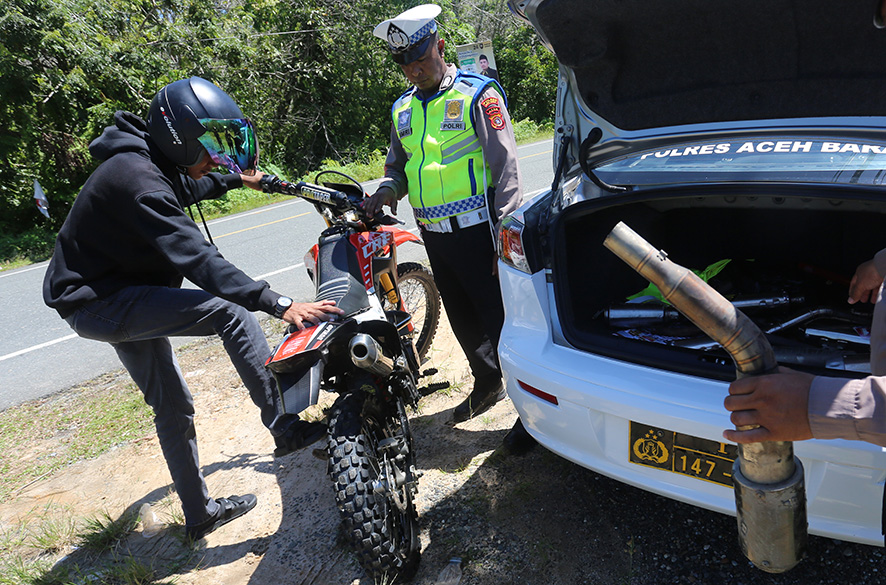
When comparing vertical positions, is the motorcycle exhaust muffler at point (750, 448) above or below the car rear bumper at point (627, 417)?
above

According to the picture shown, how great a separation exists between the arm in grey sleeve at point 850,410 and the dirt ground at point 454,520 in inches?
45.3

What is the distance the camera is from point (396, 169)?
347 cm

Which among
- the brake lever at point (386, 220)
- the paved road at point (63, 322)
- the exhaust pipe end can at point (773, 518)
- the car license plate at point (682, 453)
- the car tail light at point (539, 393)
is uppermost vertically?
the brake lever at point (386, 220)

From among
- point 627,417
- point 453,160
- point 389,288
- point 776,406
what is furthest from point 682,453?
point 389,288

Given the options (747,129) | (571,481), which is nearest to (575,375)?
(571,481)

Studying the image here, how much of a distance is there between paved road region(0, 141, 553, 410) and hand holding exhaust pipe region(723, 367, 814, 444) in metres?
5.06

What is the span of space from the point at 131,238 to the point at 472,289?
1622 mm

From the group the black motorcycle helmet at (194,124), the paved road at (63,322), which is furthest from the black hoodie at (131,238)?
the paved road at (63,322)

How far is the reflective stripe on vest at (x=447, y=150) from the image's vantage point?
2.98 meters

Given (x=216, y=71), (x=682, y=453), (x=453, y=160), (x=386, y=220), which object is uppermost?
(x=216, y=71)

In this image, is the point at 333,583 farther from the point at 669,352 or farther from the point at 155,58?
the point at 155,58

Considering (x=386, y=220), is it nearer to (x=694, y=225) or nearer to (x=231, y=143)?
(x=231, y=143)

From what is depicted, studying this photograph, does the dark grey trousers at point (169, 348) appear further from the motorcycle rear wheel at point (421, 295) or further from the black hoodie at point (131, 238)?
the motorcycle rear wheel at point (421, 295)

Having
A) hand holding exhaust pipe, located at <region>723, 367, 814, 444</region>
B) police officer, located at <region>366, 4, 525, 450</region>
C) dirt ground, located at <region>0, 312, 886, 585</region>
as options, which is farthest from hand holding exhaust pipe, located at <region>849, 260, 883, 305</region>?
police officer, located at <region>366, 4, 525, 450</region>
